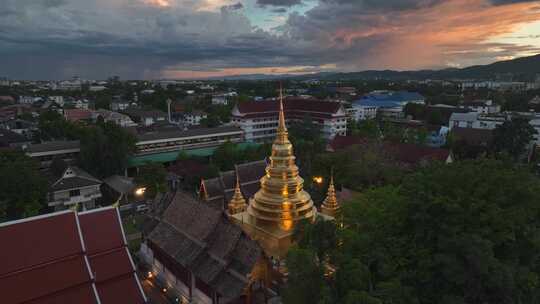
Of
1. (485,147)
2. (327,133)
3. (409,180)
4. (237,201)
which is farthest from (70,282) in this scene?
(327,133)

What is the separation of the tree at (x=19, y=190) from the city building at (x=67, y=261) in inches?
637

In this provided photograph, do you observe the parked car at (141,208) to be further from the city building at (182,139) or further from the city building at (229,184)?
the city building at (182,139)

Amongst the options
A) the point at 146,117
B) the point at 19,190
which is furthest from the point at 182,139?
the point at 146,117

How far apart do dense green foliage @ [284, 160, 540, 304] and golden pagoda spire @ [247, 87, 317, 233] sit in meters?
5.34

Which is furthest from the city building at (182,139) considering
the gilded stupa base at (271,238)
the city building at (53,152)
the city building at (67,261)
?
the city building at (67,261)

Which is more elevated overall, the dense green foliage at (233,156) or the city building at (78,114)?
the city building at (78,114)

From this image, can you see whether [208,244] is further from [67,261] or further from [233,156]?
[233,156]

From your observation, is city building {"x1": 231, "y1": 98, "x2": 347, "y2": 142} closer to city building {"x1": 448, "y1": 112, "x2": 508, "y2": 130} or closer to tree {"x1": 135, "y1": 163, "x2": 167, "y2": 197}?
city building {"x1": 448, "y1": 112, "x2": 508, "y2": 130}

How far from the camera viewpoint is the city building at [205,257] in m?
18.2

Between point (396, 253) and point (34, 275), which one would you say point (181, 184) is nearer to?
point (34, 275)

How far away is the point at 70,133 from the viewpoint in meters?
57.0

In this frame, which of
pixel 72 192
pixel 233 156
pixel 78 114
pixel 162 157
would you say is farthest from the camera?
pixel 78 114

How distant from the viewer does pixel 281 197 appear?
Answer: 22750 mm

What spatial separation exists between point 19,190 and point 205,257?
2154cm
